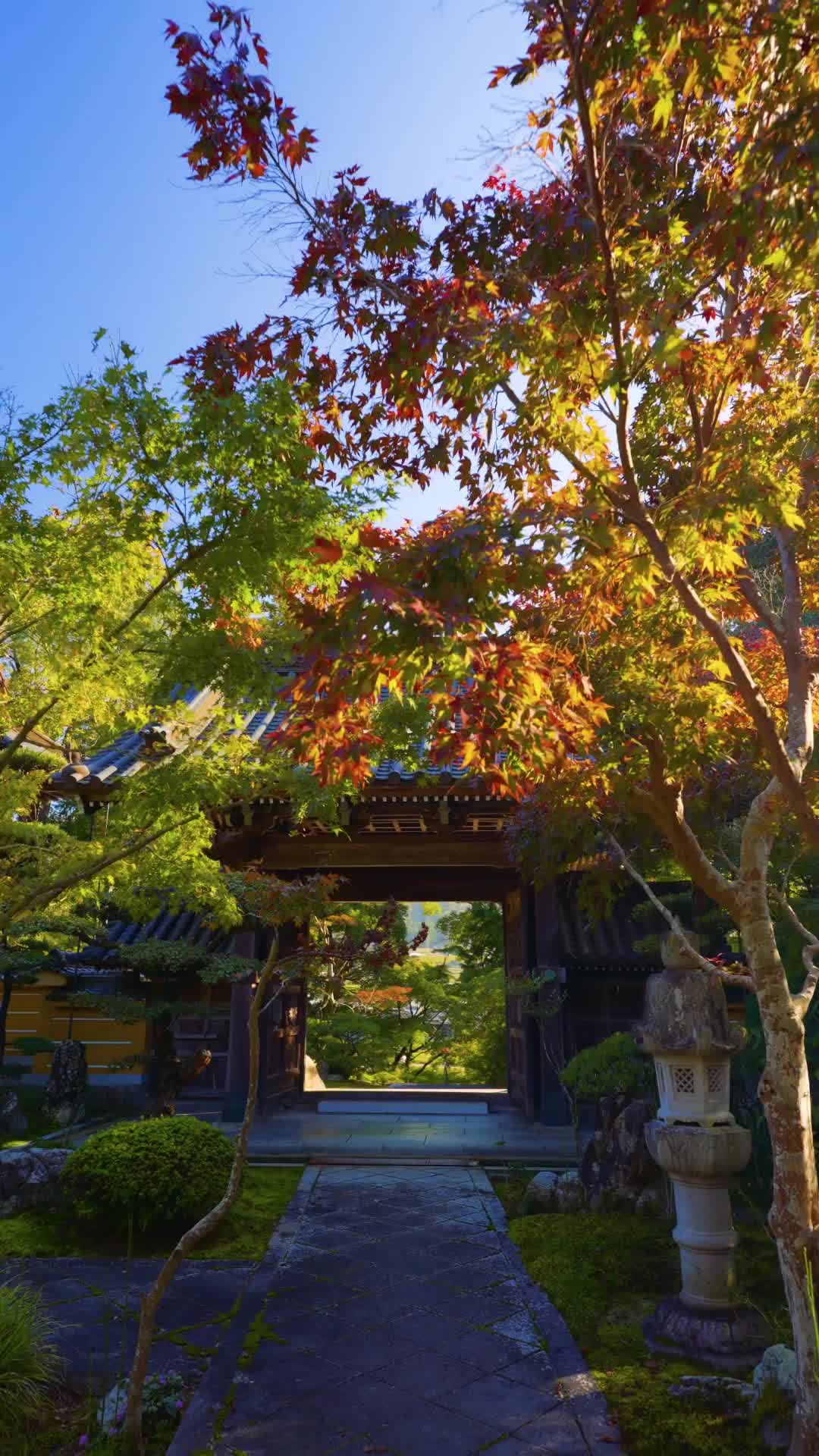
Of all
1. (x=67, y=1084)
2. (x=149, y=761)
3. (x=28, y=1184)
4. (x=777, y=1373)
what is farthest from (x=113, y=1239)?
(x=67, y=1084)

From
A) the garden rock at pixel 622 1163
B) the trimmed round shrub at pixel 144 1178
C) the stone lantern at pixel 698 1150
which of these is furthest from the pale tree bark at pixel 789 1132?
the trimmed round shrub at pixel 144 1178

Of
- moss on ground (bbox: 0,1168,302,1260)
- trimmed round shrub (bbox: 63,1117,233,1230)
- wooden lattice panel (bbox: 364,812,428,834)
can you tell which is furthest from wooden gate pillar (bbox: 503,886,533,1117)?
trimmed round shrub (bbox: 63,1117,233,1230)

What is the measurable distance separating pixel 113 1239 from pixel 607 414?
687cm

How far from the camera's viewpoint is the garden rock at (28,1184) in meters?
7.48

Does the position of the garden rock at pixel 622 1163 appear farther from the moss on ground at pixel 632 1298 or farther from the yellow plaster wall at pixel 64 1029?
the yellow plaster wall at pixel 64 1029

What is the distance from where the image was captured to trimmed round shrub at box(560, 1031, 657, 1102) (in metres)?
8.11

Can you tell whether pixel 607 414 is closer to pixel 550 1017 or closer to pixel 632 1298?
pixel 632 1298

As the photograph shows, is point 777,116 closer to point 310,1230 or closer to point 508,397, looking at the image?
point 508,397

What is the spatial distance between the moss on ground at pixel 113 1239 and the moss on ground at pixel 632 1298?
6.90ft

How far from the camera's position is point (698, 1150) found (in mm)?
5195

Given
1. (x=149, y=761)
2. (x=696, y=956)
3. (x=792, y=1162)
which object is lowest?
(x=792, y=1162)

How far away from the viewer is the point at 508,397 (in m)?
4.07

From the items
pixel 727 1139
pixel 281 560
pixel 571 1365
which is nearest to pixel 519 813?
pixel 727 1139

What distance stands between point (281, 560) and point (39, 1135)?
1079 cm
